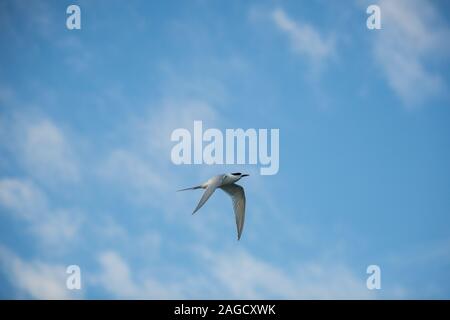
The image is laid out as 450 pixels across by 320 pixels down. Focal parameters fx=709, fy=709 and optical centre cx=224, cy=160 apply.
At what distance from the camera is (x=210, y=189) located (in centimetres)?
1181

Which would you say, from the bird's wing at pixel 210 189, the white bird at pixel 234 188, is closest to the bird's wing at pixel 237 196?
the white bird at pixel 234 188

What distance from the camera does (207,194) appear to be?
1138 cm

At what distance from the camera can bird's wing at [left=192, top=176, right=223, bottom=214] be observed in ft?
35.3

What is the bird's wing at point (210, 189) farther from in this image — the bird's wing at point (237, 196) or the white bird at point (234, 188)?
the bird's wing at point (237, 196)

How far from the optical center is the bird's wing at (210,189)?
423 inches

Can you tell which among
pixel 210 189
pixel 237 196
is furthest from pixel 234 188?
pixel 210 189

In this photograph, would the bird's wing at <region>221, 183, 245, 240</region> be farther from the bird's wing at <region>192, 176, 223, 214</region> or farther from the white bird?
the bird's wing at <region>192, 176, 223, 214</region>

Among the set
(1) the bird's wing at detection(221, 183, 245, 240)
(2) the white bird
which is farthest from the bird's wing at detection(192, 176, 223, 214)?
(1) the bird's wing at detection(221, 183, 245, 240)

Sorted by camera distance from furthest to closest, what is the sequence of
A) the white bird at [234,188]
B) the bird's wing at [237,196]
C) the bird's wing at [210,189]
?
the bird's wing at [237,196], the white bird at [234,188], the bird's wing at [210,189]
